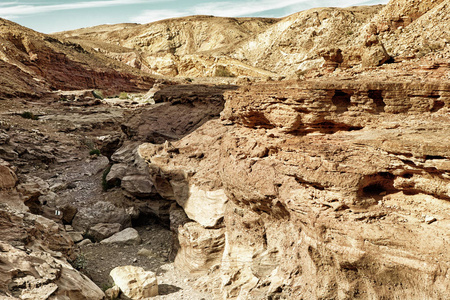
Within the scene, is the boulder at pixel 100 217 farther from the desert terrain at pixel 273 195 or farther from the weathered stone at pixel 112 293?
the weathered stone at pixel 112 293

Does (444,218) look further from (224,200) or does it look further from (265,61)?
(265,61)

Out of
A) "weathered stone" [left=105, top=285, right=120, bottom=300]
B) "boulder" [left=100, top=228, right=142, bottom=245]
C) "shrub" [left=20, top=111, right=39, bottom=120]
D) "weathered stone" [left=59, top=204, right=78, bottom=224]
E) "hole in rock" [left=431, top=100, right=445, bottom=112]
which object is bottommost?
"boulder" [left=100, top=228, right=142, bottom=245]

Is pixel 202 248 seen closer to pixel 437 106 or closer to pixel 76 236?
pixel 76 236

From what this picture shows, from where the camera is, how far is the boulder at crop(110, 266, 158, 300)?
20.5 feet

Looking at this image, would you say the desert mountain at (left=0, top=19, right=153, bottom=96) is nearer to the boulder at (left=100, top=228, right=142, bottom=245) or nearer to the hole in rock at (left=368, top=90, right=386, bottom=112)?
the boulder at (left=100, top=228, right=142, bottom=245)

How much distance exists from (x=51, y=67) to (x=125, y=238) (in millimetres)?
24190

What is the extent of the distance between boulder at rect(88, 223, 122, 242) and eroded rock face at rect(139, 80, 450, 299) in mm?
2981

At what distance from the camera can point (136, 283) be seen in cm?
630

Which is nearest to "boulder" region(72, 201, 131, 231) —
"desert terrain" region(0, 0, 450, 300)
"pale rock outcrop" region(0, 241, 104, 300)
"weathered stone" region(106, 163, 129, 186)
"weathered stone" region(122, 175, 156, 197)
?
"desert terrain" region(0, 0, 450, 300)

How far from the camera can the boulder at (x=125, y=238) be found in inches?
321

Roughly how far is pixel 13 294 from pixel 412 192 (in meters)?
4.66

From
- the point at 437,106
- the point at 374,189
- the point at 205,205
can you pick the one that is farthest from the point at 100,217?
the point at 437,106

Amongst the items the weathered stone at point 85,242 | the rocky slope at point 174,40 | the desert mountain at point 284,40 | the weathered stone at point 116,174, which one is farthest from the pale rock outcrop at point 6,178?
the rocky slope at point 174,40

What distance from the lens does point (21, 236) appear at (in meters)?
5.84
